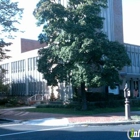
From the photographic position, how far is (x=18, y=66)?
142 ft

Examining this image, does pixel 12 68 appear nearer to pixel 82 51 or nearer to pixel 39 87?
pixel 39 87

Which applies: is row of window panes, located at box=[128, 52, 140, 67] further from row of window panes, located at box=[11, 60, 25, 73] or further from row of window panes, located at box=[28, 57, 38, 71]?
row of window panes, located at box=[11, 60, 25, 73]

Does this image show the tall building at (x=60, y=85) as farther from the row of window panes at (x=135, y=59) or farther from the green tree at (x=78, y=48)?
the green tree at (x=78, y=48)

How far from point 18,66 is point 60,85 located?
38.0ft

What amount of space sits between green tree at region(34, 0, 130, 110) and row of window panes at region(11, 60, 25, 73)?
53.8ft

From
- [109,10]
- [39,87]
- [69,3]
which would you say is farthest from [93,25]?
[39,87]

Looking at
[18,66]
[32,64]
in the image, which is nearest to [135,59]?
[32,64]

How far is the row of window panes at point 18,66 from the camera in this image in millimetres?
41950

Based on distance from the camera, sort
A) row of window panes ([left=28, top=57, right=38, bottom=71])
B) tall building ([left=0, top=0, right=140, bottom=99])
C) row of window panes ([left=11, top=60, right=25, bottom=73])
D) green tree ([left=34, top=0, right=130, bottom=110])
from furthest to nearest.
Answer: row of window panes ([left=11, top=60, right=25, bottom=73]) < row of window panes ([left=28, top=57, right=38, bottom=71]) < tall building ([left=0, top=0, right=140, bottom=99]) < green tree ([left=34, top=0, right=130, bottom=110])

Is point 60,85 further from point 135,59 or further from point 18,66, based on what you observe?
point 18,66

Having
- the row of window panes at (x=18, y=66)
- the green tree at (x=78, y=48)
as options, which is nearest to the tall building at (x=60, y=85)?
the row of window panes at (x=18, y=66)

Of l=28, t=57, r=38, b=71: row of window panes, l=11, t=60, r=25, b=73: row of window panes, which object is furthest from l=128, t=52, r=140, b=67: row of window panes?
l=11, t=60, r=25, b=73: row of window panes

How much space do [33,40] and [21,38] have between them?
2626 millimetres

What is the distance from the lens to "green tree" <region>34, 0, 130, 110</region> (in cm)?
2302
